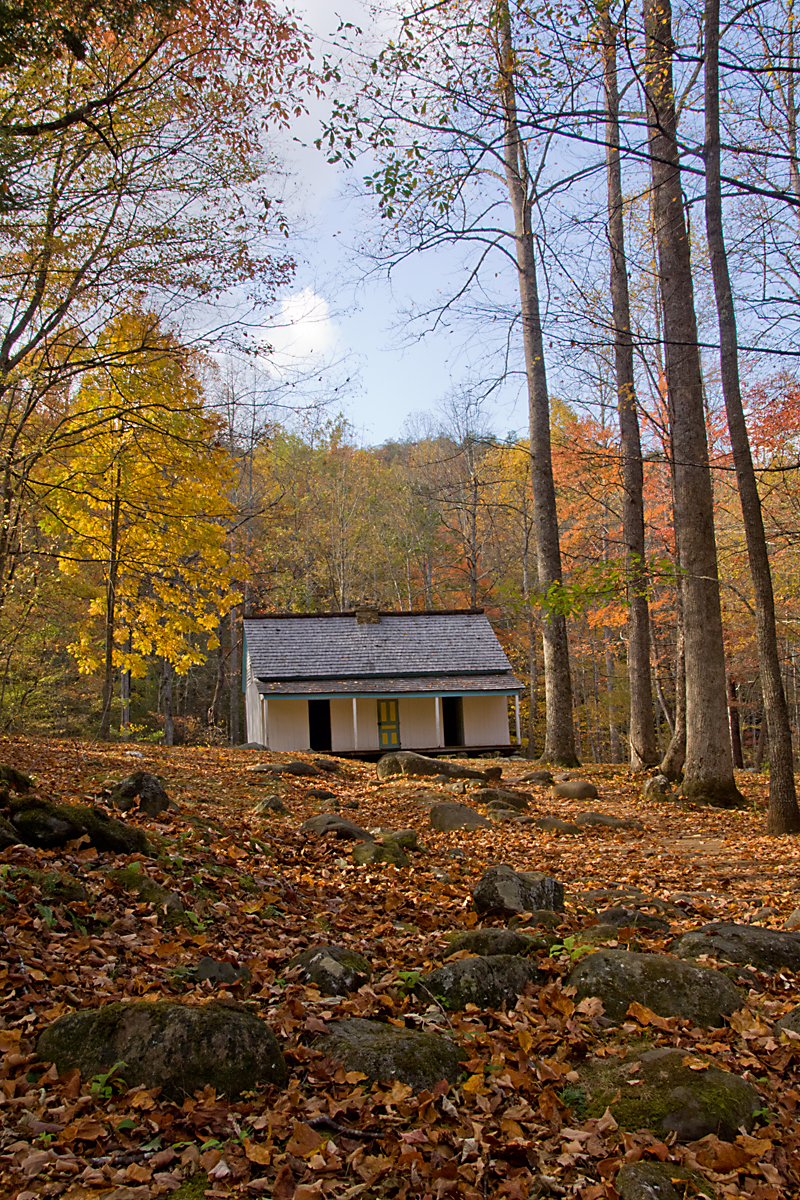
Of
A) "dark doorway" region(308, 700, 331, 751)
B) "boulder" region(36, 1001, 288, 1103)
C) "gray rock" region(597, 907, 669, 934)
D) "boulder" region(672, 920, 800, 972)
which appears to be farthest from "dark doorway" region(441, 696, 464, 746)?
"boulder" region(36, 1001, 288, 1103)

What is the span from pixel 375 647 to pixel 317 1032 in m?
21.2

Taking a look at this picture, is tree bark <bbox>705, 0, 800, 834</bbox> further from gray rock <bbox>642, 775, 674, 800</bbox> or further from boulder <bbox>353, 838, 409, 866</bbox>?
boulder <bbox>353, 838, 409, 866</bbox>

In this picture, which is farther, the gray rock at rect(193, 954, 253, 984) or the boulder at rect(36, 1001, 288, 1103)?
the gray rock at rect(193, 954, 253, 984)

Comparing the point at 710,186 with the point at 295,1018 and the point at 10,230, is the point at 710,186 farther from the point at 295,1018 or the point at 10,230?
the point at 295,1018

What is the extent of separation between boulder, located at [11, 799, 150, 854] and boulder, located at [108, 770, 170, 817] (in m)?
1.23

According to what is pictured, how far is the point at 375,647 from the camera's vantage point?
81.1 ft

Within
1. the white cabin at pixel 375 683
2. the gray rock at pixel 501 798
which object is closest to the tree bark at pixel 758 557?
the gray rock at pixel 501 798

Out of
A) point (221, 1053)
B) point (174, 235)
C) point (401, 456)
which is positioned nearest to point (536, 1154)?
point (221, 1053)

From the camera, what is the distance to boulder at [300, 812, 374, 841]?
7.71 metres

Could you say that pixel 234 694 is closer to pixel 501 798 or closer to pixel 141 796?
pixel 501 798

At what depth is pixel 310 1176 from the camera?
2623 millimetres

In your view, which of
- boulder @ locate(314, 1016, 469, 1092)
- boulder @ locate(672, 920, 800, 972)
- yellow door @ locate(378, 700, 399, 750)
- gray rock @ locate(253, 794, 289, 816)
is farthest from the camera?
yellow door @ locate(378, 700, 399, 750)

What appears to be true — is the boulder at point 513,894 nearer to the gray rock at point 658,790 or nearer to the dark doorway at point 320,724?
the gray rock at point 658,790

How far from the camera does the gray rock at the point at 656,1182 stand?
8.43 feet
